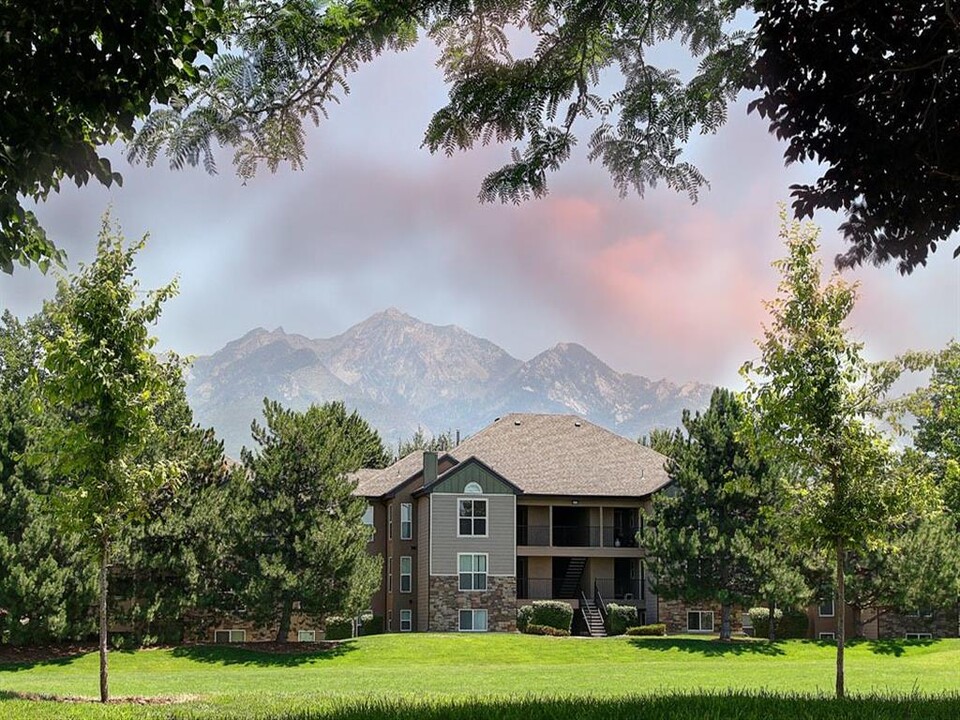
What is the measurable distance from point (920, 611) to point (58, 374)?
3542 cm

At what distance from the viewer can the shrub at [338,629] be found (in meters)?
44.3

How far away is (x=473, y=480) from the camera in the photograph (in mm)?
46344

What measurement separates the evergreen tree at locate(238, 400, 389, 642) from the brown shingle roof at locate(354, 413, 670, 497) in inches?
374

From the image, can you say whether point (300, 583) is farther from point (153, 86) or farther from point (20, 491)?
Result: point (153, 86)

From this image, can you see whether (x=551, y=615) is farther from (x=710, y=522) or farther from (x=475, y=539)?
(x=710, y=522)

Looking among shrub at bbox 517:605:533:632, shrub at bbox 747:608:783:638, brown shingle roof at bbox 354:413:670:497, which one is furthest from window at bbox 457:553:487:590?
shrub at bbox 747:608:783:638

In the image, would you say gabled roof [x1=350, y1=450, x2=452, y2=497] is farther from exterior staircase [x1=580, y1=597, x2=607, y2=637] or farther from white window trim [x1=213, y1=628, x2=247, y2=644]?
exterior staircase [x1=580, y1=597, x2=607, y2=637]

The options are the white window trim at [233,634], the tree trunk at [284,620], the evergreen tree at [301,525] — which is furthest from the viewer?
the white window trim at [233,634]

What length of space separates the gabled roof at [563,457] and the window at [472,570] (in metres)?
3.63

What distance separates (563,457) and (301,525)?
16.7m

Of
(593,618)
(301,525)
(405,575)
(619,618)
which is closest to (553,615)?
(593,618)

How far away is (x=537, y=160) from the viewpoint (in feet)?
34.6

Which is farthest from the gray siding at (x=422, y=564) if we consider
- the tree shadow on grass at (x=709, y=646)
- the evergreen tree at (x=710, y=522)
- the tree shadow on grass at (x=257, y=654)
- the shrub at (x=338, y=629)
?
the tree shadow on grass at (x=709, y=646)

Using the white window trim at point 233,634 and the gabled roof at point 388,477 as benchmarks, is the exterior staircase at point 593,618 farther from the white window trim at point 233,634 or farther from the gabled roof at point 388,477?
the white window trim at point 233,634
